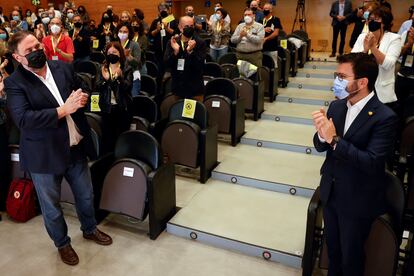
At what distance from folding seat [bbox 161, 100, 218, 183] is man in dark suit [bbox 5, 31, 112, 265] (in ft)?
3.85

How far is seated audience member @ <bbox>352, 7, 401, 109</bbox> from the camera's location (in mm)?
2864

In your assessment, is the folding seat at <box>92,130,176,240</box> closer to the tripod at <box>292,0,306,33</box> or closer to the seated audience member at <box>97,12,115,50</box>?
the seated audience member at <box>97,12,115,50</box>

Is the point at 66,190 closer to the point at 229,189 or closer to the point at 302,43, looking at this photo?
the point at 229,189

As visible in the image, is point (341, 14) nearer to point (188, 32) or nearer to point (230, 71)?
point (230, 71)

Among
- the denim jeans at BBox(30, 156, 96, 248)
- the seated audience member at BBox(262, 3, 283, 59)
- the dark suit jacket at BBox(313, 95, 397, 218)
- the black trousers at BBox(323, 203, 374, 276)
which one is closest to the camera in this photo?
the dark suit jacket at BBox(313, 95, 397, 218)

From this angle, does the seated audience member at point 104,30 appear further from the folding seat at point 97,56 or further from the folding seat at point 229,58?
the folding seat at point 229,58

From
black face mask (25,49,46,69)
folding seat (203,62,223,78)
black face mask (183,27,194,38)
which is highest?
black face mask (183,27,194,38)

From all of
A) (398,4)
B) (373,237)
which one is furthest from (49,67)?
(398,4)

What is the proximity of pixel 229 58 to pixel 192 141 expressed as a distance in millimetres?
2465

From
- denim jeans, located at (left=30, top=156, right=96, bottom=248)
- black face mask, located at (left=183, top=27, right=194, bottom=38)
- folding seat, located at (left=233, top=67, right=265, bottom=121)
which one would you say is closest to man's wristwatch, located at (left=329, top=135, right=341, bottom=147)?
denim jeans, located at (left=30, top=156, right=96, bottom=248)

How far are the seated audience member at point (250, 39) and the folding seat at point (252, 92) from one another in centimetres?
37

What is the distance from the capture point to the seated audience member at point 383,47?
2.86 m

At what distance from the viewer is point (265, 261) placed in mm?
2635

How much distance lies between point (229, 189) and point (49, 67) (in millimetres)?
1999
